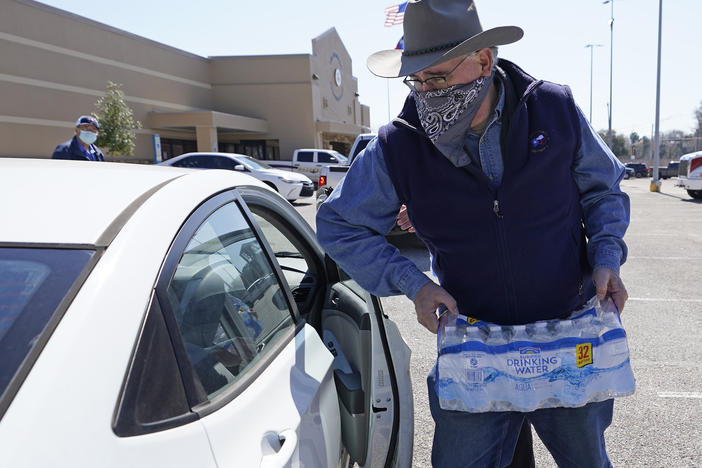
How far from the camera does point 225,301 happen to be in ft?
A: 5.55

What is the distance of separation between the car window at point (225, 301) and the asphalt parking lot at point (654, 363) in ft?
5.20

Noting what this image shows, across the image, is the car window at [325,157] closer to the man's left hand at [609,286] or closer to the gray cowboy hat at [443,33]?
the gray cowboy hat at [443,33]

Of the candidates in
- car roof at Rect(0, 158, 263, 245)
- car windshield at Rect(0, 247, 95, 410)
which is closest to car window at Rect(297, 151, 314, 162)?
car roof at Rect(0, 158, 263, 245)

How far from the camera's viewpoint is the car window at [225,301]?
1.36m

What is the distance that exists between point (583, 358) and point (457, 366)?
38 centimetres

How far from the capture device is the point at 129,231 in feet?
4.04

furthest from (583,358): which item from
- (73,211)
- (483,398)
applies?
(73,211)

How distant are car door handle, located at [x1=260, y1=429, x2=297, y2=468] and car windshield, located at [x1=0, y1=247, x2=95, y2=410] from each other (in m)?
0.55

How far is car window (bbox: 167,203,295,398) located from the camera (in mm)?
1357

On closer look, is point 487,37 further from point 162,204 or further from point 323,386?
point 323,386

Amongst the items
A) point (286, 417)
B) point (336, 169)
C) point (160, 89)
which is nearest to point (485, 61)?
point (286, 417)

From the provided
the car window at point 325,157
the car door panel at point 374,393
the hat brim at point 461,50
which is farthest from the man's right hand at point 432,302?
the car window at point 325,157

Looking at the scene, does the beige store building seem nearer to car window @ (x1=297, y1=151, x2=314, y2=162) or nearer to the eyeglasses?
car window @ (x1=297, y1=151, x2=314, y2=162)

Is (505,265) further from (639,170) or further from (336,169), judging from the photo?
(639,170)
